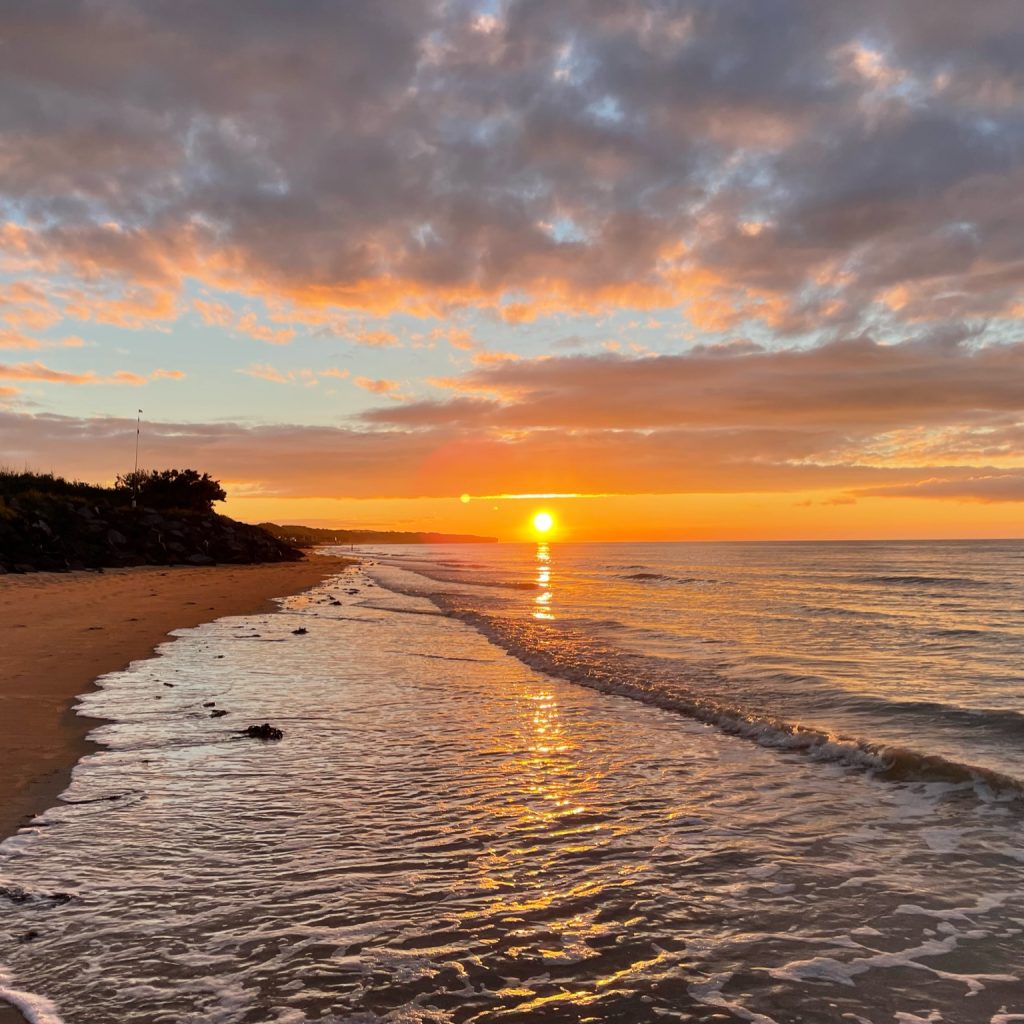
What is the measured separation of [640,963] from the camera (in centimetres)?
478

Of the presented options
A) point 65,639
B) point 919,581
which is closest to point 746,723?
point 65,639

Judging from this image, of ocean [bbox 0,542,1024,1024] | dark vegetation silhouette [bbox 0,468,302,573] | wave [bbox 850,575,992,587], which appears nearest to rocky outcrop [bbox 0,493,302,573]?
dark vegetation silhouette [bbox 0,468,302,573]

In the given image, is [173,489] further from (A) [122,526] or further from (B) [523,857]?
(B) [523,857]

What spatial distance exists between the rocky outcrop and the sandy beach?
2.49 metres

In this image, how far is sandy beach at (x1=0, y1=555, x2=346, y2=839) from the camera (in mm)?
8422

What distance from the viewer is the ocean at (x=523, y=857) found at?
443cm

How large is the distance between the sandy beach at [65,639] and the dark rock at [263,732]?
199 cm

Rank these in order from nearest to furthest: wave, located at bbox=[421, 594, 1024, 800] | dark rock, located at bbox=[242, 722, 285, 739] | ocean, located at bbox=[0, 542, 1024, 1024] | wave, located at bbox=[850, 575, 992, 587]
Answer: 1. ocean, located at bbox=[0, 542, 1024, 1024]
2. wave, located at bbox=[421, 594, 1024, 800]
3. dark rock, located at bbox=[242, 722, 285, 739]
4. wave, located at bbox=[850, 575, 992, 587]

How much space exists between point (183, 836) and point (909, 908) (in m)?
6.10

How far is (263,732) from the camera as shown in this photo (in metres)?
10.4

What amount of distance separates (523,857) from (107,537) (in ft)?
172

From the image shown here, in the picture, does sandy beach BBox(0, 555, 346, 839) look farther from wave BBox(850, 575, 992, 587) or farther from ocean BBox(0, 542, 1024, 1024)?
wave BBox(850, 575, 992, 587)

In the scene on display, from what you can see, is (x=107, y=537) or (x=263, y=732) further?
(x=107, y=537)

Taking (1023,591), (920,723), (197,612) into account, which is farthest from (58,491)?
(1023,591)
